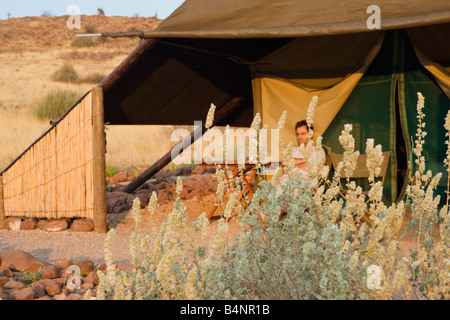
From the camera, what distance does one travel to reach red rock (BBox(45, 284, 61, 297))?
3473 millimetres

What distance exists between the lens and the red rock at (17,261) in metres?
3.97

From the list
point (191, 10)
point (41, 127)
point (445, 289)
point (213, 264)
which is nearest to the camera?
point (213, 264)

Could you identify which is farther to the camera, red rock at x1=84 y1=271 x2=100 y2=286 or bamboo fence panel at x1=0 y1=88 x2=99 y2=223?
bamboo fence panel at x1=0 y1=88 x2=99 y2=223

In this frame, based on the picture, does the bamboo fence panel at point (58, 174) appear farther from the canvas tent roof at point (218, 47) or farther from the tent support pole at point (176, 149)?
the tent support pole at point (176, 149)

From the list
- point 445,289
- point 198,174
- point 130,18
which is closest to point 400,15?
point 445,289

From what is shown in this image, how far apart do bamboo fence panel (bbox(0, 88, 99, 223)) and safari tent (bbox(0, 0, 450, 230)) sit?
1 cm

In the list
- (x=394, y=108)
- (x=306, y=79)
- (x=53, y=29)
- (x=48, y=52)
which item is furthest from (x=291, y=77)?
(x=53, y=29)

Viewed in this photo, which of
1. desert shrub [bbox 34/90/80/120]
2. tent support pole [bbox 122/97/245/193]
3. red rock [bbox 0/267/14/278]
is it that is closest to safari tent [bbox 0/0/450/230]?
tent support pole [bbox 122/97/245/193]

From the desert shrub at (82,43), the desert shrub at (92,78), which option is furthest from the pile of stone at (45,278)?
the desert shrub at (82,43)

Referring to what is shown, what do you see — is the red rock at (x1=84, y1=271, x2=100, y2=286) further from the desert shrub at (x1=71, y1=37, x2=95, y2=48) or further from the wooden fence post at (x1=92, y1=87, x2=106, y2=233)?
the desert shrub at (x1=71, y1=37, x2=95, y2=48)

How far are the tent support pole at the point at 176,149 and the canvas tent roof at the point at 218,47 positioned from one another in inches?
4.1
